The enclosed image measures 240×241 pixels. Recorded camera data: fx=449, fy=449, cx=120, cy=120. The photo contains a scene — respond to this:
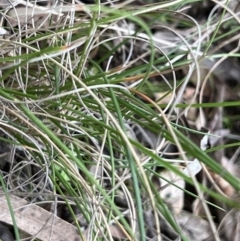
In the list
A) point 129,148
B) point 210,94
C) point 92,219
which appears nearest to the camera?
point 129,148

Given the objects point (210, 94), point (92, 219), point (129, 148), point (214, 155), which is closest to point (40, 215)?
point (92, 219)

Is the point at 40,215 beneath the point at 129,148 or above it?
beneath

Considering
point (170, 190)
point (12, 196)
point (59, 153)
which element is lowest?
point (170, 190)

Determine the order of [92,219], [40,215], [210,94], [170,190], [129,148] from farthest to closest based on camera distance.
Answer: [210,94] < [170,190] < [40,215] < [92,219] < [129,148]

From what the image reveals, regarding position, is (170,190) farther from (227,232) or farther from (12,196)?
(12,196)

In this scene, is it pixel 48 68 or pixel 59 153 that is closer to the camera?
pixel 59 153

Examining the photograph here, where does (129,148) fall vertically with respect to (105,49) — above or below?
above

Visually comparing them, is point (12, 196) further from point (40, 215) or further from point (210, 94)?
point (210, 94)

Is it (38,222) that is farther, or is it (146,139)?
(146,139)

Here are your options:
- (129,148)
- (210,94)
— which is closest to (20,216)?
(129,148)
